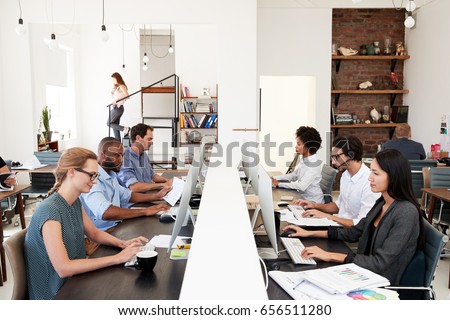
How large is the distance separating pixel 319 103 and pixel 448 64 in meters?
1.96

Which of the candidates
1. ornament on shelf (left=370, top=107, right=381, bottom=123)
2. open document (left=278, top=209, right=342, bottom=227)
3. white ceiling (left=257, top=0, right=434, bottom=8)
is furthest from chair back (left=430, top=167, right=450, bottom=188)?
white ceiling (left=257, top=0, right=434, bottom=8)

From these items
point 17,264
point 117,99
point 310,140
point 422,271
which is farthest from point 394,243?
point 117,99

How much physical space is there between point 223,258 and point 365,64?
7226 millimetres

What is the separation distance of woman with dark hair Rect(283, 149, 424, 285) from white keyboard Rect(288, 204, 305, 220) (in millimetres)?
722

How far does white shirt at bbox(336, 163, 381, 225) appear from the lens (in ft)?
9.98


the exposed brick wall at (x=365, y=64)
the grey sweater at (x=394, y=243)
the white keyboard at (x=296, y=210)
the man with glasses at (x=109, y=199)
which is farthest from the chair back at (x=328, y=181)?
the exposed brick wall at (x=365, y=64)

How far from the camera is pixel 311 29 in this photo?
24.5ft

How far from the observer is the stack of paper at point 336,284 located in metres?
1.67

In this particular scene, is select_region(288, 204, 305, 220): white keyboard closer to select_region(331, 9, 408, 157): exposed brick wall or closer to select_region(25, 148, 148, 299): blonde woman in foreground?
select_region(25, 148, 148, 299): blonde woman in foreground

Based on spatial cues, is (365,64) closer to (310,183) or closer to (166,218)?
(310,183)

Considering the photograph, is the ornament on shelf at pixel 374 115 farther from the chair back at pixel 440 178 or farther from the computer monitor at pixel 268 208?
the computer monitor at pixel 268 208

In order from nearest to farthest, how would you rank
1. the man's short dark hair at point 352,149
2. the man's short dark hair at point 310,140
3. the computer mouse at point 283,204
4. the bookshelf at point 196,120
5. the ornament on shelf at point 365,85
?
the man's short dark hair at point 352,149 < the computer mouse at point 283,204 < the man's short dark hair at point 310,140 < the ornament on shelf at point 365,85 < the bookshelf at point 196,120

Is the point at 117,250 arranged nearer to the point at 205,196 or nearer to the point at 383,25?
the point at 205,196

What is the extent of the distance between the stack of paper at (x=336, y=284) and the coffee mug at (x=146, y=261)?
0.51 m
